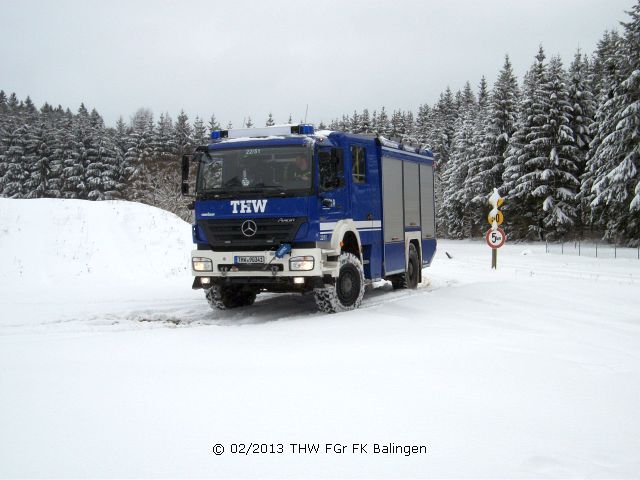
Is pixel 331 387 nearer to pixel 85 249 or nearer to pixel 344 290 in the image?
pixel 344 290

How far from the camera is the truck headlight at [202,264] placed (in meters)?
10.9

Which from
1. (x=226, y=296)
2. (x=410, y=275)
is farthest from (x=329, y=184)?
(x=410, y=275)

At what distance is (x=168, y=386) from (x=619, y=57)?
123 ft

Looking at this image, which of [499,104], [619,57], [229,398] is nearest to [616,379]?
[229,398]

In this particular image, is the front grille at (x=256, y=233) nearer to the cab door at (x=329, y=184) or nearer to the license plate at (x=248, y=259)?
the license plate at (x=248, y=259)

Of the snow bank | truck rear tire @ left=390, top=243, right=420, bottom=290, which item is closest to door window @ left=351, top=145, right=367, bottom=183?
truck rear tire @ left=390, top=243, right=420, bottom=290

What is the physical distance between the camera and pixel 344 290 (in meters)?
11.3

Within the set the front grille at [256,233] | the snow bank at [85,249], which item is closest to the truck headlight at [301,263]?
the front grille at [256,233]

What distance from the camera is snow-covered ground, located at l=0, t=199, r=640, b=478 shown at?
398 centimetres

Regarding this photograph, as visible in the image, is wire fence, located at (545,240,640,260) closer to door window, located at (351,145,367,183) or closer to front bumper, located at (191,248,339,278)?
door window, located at (351,145,367,183)

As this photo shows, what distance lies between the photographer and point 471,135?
193ft

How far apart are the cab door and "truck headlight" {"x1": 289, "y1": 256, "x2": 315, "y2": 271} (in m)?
0.55

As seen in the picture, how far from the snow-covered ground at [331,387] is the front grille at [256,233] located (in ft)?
4.36

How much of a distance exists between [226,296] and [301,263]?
2.39 meters
